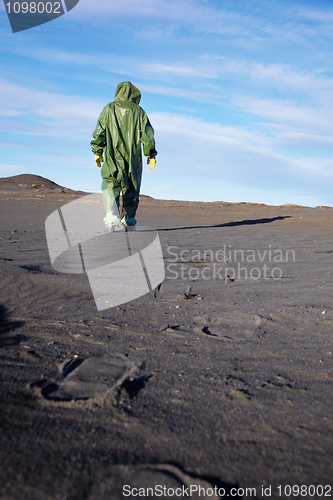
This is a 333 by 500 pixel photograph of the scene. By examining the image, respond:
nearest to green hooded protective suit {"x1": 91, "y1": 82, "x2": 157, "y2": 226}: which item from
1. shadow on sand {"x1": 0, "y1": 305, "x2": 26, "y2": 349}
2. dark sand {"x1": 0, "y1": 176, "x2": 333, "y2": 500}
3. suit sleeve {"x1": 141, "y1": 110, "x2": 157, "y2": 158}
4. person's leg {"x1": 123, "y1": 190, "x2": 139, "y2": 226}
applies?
suit sleeve {"x1": 141, "y1": 110, "x2": 157, "y2": 158}

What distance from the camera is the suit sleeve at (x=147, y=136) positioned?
7.32m

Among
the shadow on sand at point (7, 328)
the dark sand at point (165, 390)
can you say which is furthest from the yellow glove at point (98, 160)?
the shadow on sand at point (7, 328)

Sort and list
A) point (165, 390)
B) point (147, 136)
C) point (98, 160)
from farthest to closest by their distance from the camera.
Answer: point (98, 160), point (147, 136), point (165, 390)

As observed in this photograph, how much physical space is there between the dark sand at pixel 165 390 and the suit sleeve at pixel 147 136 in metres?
4.46

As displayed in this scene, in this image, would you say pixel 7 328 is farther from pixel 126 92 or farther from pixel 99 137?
pixel 126 92

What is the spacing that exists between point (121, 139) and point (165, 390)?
6464mm

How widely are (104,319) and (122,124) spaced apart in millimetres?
5609

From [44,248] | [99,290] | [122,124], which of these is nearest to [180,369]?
[99,290]

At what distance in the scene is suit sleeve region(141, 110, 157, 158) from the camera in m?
7.32

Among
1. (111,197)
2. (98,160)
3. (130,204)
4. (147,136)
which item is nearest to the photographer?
(147,136)

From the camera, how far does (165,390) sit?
1675mm

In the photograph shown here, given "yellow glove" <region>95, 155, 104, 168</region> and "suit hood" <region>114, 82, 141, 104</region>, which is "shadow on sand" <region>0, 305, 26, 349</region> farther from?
"suit hood" <region>114, 82, 141, 104</region>

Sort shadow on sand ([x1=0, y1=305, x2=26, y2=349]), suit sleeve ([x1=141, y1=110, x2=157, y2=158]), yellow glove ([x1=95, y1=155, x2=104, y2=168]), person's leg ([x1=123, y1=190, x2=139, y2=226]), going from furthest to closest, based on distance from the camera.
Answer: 1. person's leg ([x1=123, y1=190, x2=139, y2=226])
2. yellow glove ([x1=95, y1=155, x2=104, y2=168])
3. suit sleeve ([x1=141, y1=110, x2=157, y2=158])
4. shadow on sand ([x1=0, y1=305, x2=26, y2=349])

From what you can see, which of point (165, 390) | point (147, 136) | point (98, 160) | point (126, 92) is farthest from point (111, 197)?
point (165, 390)
